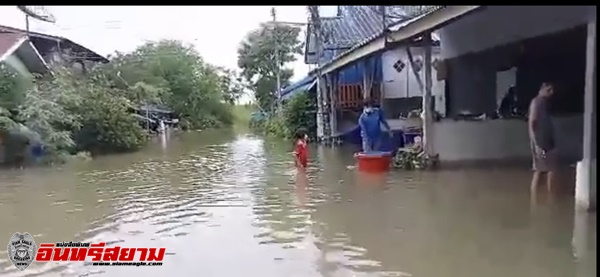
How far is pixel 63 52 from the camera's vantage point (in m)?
23.5

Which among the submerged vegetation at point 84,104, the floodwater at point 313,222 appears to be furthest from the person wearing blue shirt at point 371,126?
the submerged vegetation at point 84,104

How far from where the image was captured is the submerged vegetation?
15.4 meters

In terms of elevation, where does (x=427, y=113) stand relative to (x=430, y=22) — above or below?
below

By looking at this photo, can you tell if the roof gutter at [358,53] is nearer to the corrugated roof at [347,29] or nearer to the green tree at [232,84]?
the corrugated roof at [347,29]

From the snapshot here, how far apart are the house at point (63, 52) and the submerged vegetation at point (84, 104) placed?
0.43m

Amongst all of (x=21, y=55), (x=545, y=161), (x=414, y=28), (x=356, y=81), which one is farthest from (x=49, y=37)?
(x=545, y=161)

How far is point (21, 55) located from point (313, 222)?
15.3 meters

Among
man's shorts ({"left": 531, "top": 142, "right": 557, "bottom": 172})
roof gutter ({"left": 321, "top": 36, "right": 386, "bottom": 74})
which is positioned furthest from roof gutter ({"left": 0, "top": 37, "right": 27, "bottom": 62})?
man's shorts ({"left": 531, "top": 142, "right": 557, "bottom": 172})

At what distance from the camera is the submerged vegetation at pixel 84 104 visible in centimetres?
1542

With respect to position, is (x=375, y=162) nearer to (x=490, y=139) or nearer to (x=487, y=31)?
(x=490, y=139)

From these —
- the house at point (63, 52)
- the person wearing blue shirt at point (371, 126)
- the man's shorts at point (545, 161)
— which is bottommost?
the man's shorts at point (545, 161)

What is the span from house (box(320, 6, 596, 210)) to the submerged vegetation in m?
7.66

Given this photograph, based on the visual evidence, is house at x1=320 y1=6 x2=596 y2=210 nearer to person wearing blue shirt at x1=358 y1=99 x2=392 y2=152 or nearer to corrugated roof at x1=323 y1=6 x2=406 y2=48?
person wearing blue shirt at x1=358 y1=99 x2=392 y2=152
